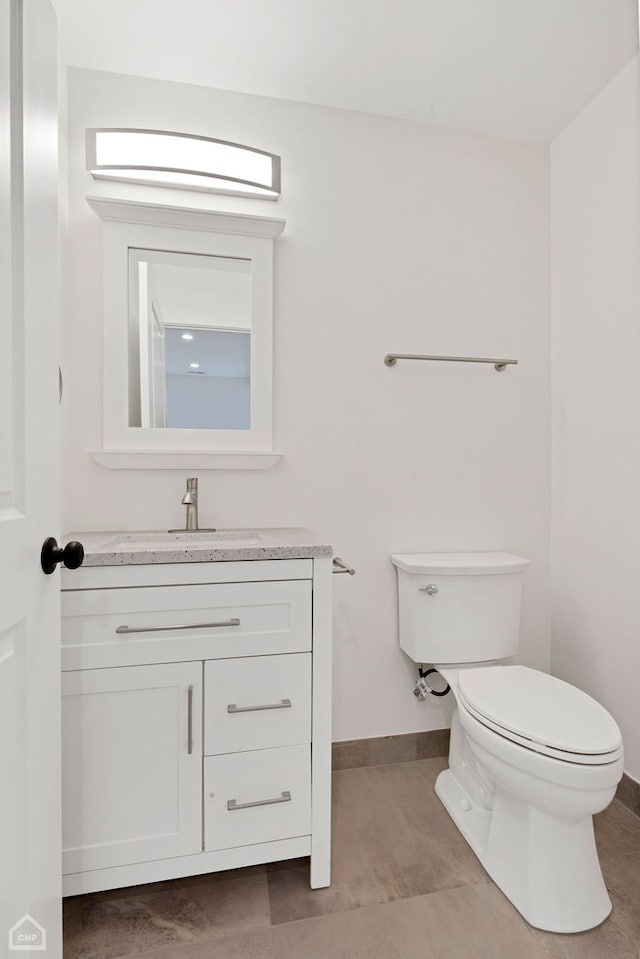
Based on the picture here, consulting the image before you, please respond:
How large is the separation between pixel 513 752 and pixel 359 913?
56cm

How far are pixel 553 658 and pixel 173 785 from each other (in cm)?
154

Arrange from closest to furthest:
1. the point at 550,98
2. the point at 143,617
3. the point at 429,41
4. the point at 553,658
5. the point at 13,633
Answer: the point at 13,633 → the point at 143,617 → the point at 429,41 → the point at 550,98 → the point at 553,658

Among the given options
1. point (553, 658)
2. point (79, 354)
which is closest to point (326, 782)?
point (553, 658)

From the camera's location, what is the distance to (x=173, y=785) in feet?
4.09

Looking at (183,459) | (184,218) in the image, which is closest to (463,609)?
(183,459)

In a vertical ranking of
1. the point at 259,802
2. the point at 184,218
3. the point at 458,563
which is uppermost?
the point at 184,218

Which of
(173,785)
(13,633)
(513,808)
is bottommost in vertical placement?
(513,808)

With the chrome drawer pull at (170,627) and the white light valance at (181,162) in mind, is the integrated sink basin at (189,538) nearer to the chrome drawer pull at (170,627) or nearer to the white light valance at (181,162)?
the chrome drawer pull at (170,627)

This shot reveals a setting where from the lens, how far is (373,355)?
1903 mm

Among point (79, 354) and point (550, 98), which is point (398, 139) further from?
point (79, 354)

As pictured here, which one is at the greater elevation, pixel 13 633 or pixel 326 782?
pixel 13 633

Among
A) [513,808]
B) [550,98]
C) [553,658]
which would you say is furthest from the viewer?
[553,658]

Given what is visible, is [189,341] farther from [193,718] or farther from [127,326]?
[193,718]

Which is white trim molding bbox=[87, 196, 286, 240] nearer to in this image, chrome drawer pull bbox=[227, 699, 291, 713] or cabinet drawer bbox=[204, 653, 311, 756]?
cabinet drawer bbox=[204, 653, 311, 756]
